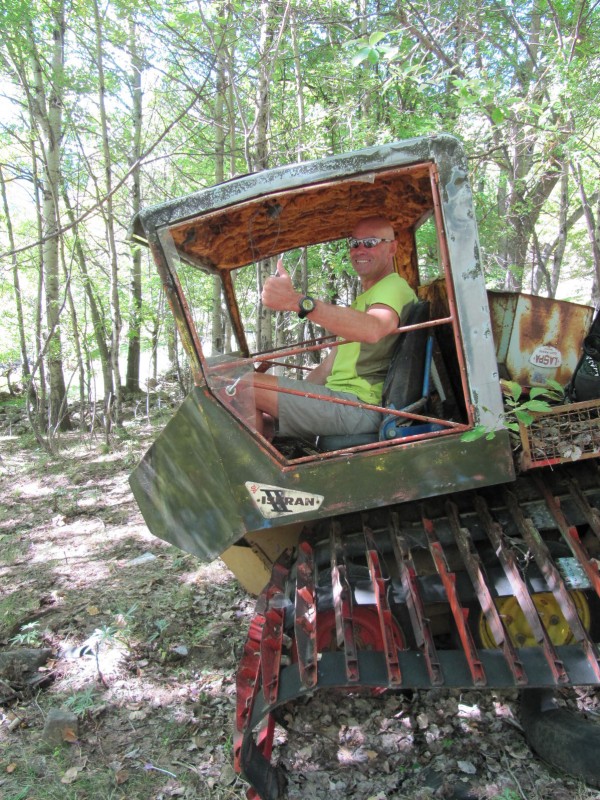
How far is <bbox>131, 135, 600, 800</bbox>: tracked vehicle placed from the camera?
2.23m

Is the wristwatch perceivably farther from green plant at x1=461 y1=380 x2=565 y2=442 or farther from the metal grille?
the metal grille

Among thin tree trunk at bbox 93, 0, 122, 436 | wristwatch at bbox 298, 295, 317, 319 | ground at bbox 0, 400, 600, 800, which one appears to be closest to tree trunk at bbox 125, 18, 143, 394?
thin tree trunk at bbox 93, 0, 122, 436

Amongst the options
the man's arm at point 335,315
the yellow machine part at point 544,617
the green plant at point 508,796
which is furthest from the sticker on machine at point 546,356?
the green plant at point 508,796

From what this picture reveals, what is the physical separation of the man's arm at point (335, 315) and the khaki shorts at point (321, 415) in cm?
41

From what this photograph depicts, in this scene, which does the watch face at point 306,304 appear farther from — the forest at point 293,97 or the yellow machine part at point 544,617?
the forest at point 293,97

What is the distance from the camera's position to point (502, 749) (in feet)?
8.15

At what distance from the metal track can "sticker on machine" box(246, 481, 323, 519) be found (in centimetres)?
28

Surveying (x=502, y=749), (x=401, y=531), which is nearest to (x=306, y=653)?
(x=401, y=531)

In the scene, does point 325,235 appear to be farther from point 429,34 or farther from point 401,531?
point 429,34

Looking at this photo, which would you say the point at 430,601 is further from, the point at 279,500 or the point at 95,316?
the point at 95,316

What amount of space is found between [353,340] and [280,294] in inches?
14.7

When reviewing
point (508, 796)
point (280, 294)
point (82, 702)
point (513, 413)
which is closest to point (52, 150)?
point (280, 294)

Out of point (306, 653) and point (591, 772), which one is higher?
point (306, 653)

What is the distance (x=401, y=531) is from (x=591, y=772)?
1.13 m
